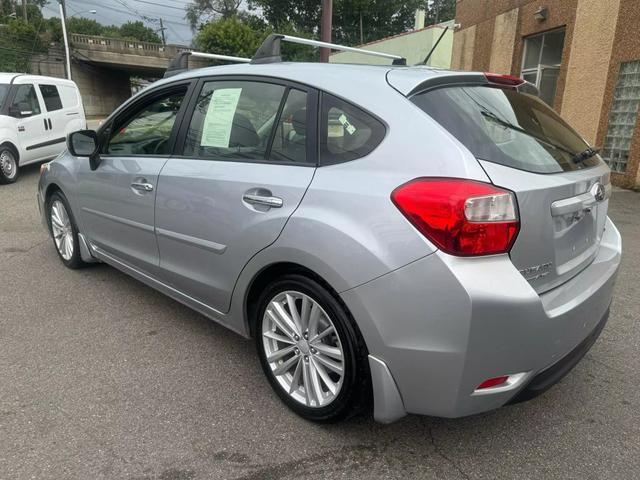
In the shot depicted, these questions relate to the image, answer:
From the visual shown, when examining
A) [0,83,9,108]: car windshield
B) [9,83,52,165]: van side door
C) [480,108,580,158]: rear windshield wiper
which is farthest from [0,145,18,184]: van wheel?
[480,108,580,158]: rear windshield wiper

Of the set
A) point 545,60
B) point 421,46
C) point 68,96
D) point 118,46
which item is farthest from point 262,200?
point 118,46

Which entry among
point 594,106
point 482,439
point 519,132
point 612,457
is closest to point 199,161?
point 519,132

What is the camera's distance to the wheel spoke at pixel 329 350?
218cm

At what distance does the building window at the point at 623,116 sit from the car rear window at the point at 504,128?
7.60m

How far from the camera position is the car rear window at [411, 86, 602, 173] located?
1.98 m

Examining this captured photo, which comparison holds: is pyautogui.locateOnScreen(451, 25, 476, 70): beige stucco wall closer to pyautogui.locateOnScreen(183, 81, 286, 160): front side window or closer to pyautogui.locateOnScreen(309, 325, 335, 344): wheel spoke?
pyautogui.locateOnScreen(183, 81, 286, 160): front side window

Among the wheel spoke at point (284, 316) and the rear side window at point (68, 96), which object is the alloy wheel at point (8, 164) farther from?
the wheel spoke at point (284, 316)

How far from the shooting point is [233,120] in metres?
2.75

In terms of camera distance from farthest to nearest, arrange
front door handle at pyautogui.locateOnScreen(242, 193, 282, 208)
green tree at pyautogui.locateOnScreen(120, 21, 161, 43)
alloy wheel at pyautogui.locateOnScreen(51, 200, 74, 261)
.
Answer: green tree at pyautogui.locateOnScreen(120, 21, 161, 43)
alloy wheel at pyautogui.locateOnScreen(51, 200, 74, 261)
front door handle at pyautogui.locateOnScreen(242, 193, 282, 208)

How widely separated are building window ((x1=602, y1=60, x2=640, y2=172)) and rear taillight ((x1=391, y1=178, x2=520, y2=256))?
335 inches

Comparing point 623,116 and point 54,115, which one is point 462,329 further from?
point 54,115

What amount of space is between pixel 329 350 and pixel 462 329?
67cm

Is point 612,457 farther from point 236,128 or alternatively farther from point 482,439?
point 236,128

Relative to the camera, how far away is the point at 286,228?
2.22 metres
